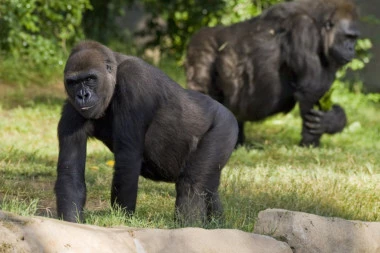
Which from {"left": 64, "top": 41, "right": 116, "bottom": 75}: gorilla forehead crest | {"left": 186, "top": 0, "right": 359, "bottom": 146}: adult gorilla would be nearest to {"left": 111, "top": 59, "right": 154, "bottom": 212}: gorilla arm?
{"left": 64, "top": 41, "right": 116, "bottom": 75}: gorilla forehead crest

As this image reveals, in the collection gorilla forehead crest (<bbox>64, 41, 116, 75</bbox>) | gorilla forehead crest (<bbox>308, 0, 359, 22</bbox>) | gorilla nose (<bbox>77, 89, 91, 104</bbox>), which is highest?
gorilla forehead crest (<bbox>308, 0, 359, 22</bbox>)

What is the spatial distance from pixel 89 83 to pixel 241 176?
1.85 m

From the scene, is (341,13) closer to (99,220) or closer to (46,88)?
(46,88)

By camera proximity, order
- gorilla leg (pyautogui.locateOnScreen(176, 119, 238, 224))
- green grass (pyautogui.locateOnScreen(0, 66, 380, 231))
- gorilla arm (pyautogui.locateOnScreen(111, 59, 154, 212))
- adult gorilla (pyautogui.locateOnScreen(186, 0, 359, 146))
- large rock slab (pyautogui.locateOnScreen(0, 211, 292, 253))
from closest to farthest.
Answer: large rock slab (pyautogui.locateOnScreen(0, 211, 292, 253)) → gorilla arm (pyautogui.locateOnScreen(111, 59, 154, 212)) → gorilla leg (pyautogui.locateOnScreen(176, 119, 238, 224)) → green grass (pyautogui.locateOnScreen(0, 66, 380, 231)) → adult gorilla (pyautogui.locateOnScreen(186, 0, 359, 146))

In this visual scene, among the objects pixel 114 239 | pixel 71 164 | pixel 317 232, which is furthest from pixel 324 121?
pixel 114 239

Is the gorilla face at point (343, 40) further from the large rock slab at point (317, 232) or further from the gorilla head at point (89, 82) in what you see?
→ the large rock slab at point (317, 232)

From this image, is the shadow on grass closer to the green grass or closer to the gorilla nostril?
the green grass

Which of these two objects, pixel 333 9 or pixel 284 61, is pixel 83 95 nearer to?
pixel 284 61

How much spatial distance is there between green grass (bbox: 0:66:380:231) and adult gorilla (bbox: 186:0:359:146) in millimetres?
437

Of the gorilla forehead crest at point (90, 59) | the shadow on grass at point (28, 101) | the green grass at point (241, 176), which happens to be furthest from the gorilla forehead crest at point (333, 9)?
the gorilla forehead crest at point (90, 59)

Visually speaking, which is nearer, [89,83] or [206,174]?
[89,83]

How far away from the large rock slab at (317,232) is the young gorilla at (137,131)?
26.8 inches

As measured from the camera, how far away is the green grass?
498cm

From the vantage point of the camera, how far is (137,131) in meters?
4.56
